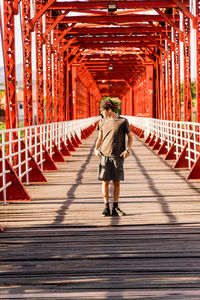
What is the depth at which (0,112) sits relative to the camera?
87.0 metres

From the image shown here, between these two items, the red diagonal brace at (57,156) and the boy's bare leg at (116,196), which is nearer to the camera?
the boy's bare leg at (116,196)

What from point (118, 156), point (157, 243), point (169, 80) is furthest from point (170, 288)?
point (169, 80)

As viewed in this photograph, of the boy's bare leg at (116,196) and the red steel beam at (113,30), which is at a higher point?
the red steel beam at (113,30)

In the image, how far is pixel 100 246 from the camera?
622cm

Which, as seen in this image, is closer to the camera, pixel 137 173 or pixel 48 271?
pixel 48 271

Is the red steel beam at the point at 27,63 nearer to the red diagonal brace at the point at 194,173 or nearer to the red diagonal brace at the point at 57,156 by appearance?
the red diagonal brace at the point at 57,156

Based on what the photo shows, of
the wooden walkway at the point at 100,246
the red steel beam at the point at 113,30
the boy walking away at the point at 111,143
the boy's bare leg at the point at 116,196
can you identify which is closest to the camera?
the wooden walkway at the point at 100,246

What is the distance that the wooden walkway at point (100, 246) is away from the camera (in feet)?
15.3

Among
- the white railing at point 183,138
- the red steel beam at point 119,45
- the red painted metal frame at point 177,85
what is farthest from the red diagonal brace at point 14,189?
the red steel beam at point 119,45

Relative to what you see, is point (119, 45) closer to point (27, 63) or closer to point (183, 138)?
point (27, 63)

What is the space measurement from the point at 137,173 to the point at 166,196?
4.39 m

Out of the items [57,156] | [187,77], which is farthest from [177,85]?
[57,156]

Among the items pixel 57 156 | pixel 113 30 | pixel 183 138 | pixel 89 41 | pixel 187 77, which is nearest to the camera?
pixel 183 138

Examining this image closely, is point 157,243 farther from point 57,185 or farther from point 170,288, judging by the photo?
point 57,185
